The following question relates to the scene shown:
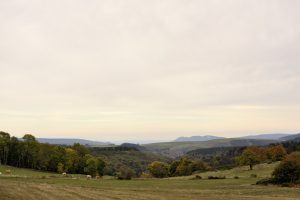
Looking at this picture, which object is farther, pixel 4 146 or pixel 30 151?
pixel 4 146

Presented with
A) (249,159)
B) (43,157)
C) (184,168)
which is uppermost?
(43,157)

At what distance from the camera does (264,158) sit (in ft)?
486

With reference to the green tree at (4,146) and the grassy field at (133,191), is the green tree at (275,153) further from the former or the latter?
the green tree at (4,146)

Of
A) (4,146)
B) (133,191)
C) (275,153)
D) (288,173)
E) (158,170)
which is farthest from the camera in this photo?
(158,170)

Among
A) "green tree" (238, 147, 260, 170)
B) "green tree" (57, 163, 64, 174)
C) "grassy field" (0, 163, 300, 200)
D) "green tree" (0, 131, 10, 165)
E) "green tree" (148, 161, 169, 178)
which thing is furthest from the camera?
"green tree" (148, 161, 169, 178)

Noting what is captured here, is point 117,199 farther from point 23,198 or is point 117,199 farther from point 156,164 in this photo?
point 156,164

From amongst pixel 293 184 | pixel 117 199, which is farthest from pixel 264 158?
pixel 117 199

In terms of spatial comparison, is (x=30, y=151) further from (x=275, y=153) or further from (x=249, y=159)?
(x=275, y=153)

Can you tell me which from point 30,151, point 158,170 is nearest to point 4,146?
point 30,151

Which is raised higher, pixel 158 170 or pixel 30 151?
pixel 30 151

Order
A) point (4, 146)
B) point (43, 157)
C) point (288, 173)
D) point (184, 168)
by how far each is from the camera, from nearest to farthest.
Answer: point (288, 173), point (43, 157), point (4, 146), point (184, 168)

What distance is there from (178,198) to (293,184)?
34.0 m

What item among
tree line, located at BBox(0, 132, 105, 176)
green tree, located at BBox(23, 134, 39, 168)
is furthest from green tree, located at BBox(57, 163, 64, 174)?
green tree, located at BBox(23, 134, 39, 168)

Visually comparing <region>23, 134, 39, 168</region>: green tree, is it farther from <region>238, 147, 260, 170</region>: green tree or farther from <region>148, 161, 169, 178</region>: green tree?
<region>238, 147, 260, 170</region>: green tree
